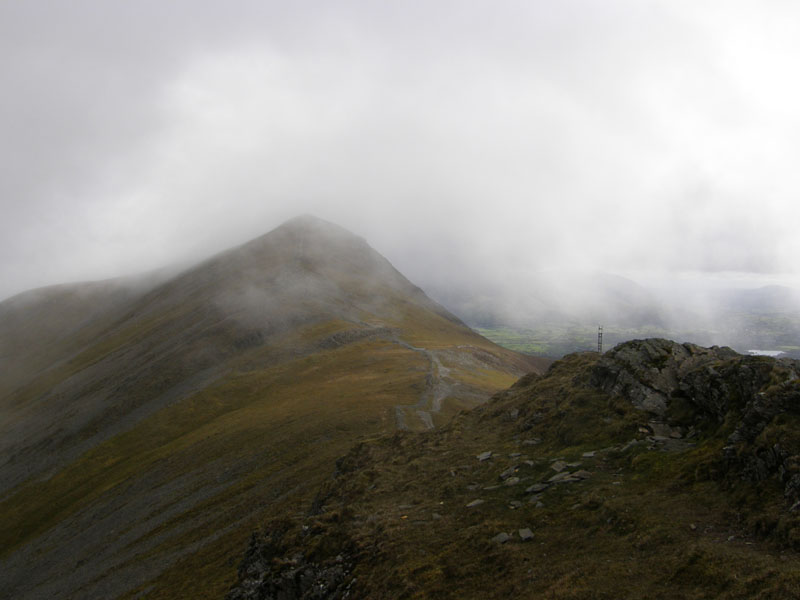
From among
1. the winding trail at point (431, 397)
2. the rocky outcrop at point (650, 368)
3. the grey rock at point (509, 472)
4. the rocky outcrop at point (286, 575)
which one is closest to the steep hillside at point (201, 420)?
the winding trail at point (431, 397)

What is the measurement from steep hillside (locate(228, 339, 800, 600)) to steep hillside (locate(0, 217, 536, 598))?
15.8m

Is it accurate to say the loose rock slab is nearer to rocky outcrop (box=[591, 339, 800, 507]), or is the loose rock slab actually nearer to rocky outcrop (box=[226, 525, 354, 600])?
rocky outcrop (box=[226, 525, 354, 600])

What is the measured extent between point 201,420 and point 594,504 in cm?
9385

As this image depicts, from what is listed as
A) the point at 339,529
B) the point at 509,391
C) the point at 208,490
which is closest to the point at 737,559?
the point at 339,529

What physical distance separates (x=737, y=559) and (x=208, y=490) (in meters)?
63.3

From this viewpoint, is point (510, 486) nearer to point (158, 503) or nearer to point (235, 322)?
point (158, 503)

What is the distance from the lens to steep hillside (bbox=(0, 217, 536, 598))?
53.9m

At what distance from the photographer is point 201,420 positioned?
9719 centimetres

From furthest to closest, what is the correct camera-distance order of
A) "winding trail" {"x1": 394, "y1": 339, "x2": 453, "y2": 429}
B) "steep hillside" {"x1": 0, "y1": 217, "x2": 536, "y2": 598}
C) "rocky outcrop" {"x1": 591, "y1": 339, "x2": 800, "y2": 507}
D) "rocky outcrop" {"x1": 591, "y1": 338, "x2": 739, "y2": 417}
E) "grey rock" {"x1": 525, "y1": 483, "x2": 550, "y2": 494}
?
"winding trail" {"x1": 394, "y1": 339, "x2": 453, "y2": 429} < "steep hillside" {"x1": 0, "y1": 217, "x2": 536, "y2": 598} < "rocky outcrop" {"x1": 591, "y1": 338, "x2": 739, "y2": 417} < "grey rock" {"x1": 525, "y1": 483, "x2": 550, "y2": 494} < "rocky outcrop" {"x1": 591, "y1": 339, "x2": 800, "y2": 507}

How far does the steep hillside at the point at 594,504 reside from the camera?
1552 cm

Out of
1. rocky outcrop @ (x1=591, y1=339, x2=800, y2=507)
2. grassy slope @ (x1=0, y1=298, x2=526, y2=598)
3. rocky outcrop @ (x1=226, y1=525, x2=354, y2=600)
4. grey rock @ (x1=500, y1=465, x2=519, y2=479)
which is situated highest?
rocky outcrop @ (x1=591, y1=339, x2=800, y2=507)

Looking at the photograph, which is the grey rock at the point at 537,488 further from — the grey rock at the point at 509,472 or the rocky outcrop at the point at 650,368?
the rocky outcrop at the point at 650,368

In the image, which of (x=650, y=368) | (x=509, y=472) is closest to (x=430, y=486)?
(x=509, y=472)

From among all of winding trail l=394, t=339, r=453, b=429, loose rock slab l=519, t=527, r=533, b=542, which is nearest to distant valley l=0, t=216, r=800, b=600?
loose rock slab l=519, t=527, r=533, b=542
